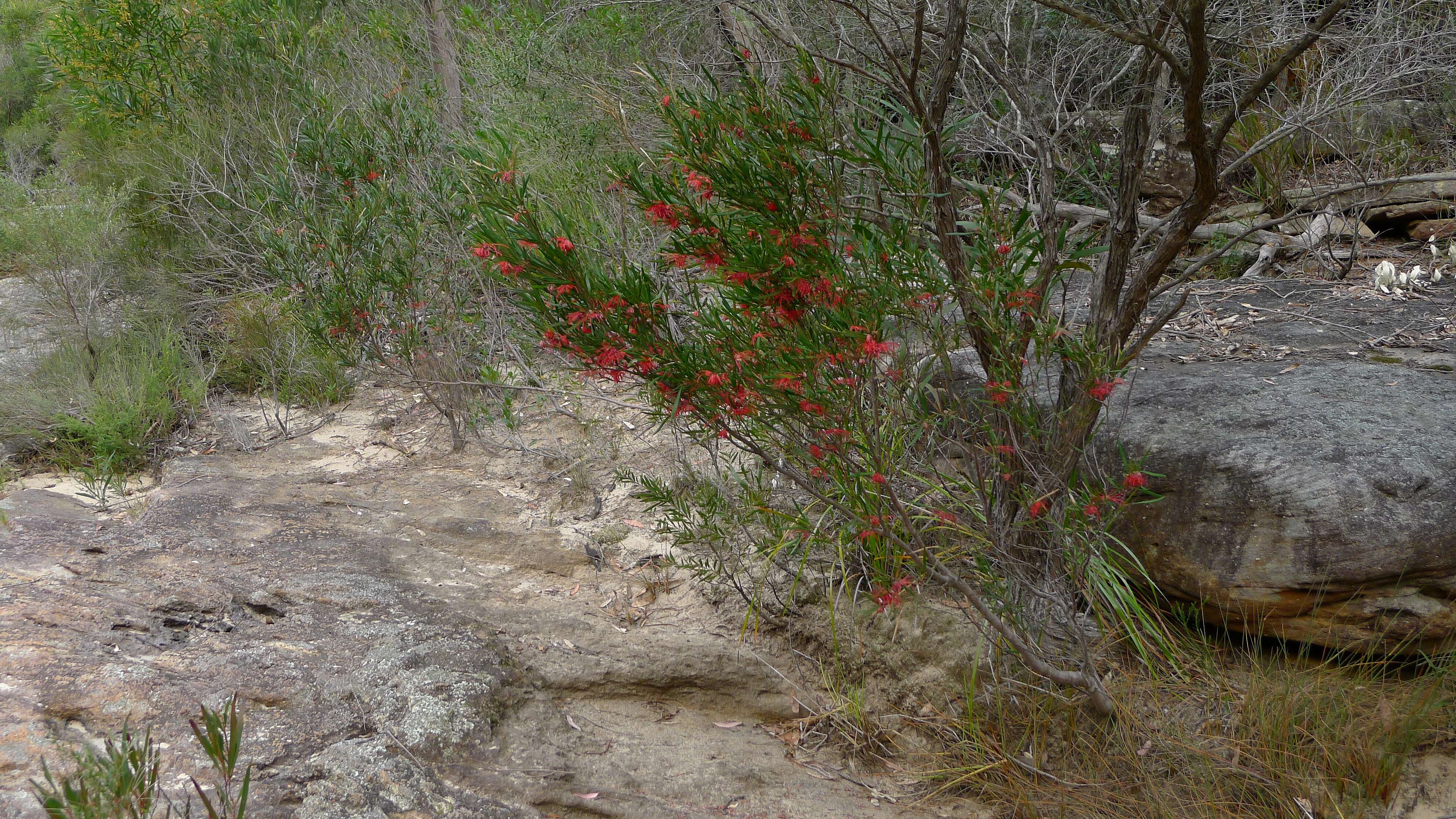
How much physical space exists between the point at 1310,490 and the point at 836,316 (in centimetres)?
189

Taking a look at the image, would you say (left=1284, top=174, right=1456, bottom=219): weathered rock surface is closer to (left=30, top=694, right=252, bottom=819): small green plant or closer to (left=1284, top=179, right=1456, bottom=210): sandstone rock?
(left=1284, top=179, right=1456, bottom=210): sandstone rock

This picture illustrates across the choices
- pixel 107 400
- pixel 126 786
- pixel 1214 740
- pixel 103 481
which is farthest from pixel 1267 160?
pixel 107 400

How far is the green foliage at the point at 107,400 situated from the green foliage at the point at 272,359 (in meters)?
0.27

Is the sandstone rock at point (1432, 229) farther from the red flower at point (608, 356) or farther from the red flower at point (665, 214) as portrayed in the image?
the red flower at point (608, 356)

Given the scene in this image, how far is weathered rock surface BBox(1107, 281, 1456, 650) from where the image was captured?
2.94 metres

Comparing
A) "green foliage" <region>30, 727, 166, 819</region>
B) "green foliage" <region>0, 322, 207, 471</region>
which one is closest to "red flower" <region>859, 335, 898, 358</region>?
"green foliage" <region>30, 727, 166, 819</region>

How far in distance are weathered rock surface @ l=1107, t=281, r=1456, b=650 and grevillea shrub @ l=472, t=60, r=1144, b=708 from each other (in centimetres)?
53

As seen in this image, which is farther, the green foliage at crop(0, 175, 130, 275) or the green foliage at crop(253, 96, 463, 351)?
the green foliage at crop(0, 175, 130, 275)

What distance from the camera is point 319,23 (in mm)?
8484

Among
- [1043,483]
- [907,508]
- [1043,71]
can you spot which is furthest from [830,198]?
[1043,71]

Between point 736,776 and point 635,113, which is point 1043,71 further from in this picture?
point 736,776

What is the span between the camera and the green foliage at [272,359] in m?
6.29

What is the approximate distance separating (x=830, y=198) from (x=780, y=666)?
2.00 meters

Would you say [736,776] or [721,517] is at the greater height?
[721,517]
